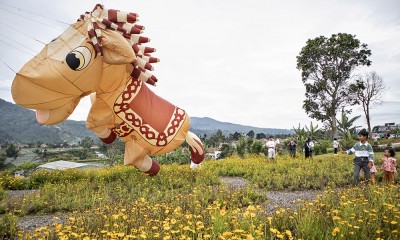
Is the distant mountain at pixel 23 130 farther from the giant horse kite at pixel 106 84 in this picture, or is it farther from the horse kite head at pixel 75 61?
the horse kite head at pixel 75 61

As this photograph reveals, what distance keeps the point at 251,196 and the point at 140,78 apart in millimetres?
3534

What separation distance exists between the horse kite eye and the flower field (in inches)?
94.4

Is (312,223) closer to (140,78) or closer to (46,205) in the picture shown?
(140,78)

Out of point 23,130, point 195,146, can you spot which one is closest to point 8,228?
point 195,146

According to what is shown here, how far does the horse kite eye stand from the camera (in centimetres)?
466

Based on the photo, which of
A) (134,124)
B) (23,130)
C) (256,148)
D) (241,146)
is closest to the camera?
(134,124)

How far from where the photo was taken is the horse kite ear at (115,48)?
4.77 metres

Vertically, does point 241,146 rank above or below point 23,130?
below

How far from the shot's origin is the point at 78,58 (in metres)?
4.70

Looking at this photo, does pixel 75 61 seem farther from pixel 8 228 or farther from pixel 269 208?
pixel 269 208

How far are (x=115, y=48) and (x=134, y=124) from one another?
1.72 metres

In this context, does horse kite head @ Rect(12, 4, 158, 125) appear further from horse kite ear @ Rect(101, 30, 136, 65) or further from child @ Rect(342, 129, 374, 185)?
child @ Rect(342, 129, 374, 185)

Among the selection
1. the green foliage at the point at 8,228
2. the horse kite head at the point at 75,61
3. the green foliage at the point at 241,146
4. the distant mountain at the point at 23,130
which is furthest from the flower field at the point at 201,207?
the distant mountain at the point at 23,130

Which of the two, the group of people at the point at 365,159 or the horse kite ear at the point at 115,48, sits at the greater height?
the horse kite ear at the point at 115,48
